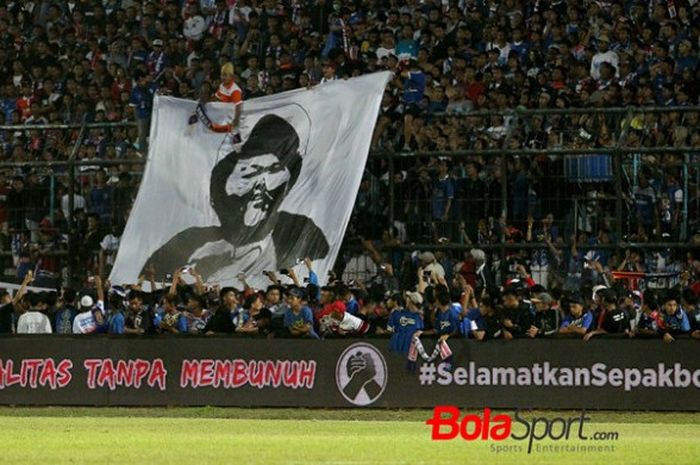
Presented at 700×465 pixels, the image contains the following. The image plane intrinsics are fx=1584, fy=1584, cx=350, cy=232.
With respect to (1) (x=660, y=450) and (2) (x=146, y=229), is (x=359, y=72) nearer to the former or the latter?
(2) (x=146, y=229)

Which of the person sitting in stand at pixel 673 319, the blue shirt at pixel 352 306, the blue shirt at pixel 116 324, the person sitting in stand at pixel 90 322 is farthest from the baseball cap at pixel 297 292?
the person sitting in stand at pixel 673 319

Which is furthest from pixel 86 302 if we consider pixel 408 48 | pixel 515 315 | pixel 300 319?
pixel 408 48

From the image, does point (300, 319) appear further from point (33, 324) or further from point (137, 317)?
point (33, 324)

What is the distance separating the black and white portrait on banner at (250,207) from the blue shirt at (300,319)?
10.1 feet

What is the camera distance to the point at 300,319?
882 inches

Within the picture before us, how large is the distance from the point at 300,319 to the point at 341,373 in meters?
0.96

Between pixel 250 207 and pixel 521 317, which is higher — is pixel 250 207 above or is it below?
above

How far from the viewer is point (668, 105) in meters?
24.2

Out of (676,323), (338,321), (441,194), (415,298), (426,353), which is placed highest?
(441,194)

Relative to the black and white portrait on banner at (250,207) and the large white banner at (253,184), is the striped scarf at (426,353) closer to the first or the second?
the large white banner at (253,184)

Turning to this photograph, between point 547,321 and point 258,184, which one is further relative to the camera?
point 258,184

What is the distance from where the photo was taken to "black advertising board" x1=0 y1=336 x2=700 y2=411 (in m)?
21.2

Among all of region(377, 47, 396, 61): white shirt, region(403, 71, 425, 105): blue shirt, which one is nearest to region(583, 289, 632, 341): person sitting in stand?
region(403, 71, 425, 105): blue shirt

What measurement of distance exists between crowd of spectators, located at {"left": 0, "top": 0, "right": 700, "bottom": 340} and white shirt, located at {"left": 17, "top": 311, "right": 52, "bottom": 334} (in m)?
2.04
